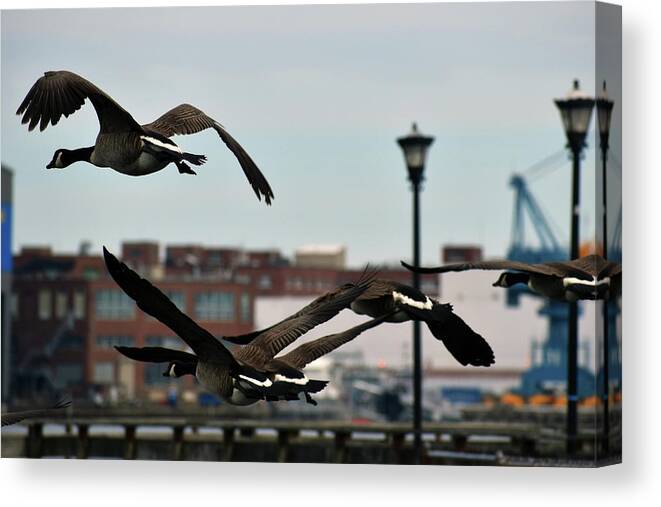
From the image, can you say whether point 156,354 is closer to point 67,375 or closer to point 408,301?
point 408,301

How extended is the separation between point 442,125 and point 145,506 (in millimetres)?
39284

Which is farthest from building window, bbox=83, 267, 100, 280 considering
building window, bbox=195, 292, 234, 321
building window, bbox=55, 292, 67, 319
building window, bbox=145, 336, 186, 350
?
building window, bbox=195, 292, 234, 321

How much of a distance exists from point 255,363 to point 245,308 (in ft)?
226

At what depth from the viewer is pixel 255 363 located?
1571cm

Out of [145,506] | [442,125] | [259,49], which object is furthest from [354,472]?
[442,125]

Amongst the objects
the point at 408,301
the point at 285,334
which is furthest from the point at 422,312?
the point at 285,334

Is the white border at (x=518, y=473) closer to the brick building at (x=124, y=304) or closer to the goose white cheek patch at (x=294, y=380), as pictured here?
the goose white cheek patch at (x=294, y=380)

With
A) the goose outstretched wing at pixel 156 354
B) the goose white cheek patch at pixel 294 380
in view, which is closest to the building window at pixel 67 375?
the goose outstretched wing at pixel 156 354

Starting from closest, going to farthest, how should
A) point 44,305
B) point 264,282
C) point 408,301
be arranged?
point 408,301
point 44,305
point 264,282

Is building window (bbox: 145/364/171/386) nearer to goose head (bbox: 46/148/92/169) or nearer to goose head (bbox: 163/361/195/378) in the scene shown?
goose head (bbox: 46/148/92/169)

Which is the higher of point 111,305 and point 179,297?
point 179,297

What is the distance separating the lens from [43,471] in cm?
1966

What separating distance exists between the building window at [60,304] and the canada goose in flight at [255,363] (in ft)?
188

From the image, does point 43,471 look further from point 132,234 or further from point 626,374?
point 132,234
